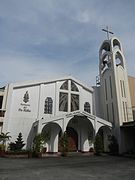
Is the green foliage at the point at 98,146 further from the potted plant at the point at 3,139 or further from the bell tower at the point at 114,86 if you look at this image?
the potted plant at the point at 3,139

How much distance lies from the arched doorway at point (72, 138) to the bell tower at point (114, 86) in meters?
4.11

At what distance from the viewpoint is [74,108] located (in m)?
20.4

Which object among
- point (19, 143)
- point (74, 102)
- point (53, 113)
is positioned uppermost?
point (74, 102)

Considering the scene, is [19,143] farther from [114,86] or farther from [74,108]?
[114,86]

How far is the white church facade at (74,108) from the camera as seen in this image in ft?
57.5

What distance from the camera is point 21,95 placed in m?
18.5

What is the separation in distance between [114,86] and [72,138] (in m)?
7.31

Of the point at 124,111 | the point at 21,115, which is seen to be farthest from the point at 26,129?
the point at 124,111

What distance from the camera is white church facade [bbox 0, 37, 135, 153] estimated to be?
17.5 meters

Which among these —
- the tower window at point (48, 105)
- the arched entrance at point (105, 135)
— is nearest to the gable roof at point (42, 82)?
the tower window at point (48, 105)

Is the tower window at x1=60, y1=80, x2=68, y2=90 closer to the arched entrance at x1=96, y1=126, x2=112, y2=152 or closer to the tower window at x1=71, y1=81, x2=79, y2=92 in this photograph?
the tower window at x1=71, y1=81, x2=79, y2=92

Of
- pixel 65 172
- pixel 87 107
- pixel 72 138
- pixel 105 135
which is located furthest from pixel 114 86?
pixel 65 172

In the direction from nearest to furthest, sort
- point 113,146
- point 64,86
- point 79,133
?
point 113,146 < point 79,133 < point 64,86

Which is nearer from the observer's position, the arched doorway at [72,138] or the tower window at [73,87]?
the arched doorway at [72,138]
